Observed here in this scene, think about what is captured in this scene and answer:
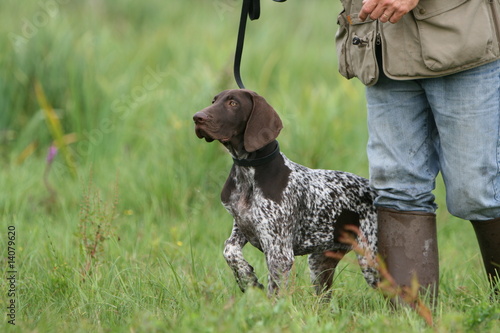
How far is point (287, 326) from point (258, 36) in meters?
6.35

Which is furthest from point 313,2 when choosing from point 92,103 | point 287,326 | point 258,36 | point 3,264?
point 287,326

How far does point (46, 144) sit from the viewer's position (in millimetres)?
6555

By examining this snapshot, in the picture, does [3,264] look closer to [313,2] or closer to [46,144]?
[46,144]

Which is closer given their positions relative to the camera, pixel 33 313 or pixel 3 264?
pixel 33 313

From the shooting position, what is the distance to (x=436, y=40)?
3092 mm

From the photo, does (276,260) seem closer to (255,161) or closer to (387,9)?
(255,161)

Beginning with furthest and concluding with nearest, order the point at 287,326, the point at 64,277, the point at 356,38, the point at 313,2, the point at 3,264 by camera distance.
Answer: the point at 313,2 → the point at 3,264 → the point at 64,277 → the point at 356,38 → the point at 287,326

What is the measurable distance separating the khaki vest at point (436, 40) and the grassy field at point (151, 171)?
98cm

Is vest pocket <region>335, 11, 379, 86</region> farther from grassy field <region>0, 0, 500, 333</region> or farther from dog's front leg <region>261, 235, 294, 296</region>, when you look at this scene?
grassy field <region>0, 0, 500, 333</region>

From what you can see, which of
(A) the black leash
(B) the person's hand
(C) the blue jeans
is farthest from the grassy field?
(B) the person's hand

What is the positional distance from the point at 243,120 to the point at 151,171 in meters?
2.39

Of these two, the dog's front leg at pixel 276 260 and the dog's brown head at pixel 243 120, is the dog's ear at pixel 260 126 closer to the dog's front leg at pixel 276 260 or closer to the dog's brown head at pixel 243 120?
the dog's brown head at pixel 243 120

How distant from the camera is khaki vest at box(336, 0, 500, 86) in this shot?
3.07 m

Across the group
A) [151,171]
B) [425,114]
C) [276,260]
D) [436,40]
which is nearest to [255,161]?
[276,260]
